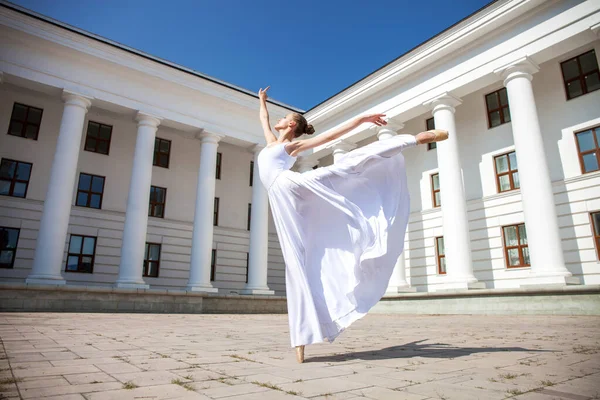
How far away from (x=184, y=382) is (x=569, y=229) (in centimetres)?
1904

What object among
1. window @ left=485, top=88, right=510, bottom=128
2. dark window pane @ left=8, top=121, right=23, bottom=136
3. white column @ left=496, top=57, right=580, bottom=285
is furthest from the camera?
dark window pane @ left=8, top=121, right=23, bottom=136

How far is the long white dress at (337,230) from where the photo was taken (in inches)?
162

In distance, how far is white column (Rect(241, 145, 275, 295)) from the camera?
76.1ft

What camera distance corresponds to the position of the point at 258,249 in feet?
77.3

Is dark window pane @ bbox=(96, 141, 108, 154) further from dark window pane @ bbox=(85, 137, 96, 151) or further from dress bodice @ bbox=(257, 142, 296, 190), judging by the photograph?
dress bodice @ bbox=(257, 142, 296, 190)

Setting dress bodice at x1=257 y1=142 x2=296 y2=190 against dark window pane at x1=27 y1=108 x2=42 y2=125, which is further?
dark window pane at x1=27 y1=108 x2=42 y2=125

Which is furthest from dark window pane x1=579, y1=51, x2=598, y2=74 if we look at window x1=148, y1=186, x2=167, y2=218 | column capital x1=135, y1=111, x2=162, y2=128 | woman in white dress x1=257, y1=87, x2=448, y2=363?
window x1=148, y1=186, x2=167, y2=218

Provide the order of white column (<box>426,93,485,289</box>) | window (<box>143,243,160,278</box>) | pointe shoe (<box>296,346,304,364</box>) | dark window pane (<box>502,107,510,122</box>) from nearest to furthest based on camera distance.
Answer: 1. pointe shoe (<box>296,346,304,364</box>)
2. white column (<box>426,93,485,289</box>)
3. dark window pane (<box>502,107,510,122</box>)
4. window (<box>143,243,160,278</box>)

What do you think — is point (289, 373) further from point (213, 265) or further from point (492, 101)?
point (213, 265)

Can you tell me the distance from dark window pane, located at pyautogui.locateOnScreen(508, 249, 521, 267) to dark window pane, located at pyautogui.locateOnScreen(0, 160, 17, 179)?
26553 mm

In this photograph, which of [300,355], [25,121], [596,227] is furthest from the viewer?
[25,121]

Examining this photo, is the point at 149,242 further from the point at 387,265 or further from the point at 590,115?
the point at 590,115

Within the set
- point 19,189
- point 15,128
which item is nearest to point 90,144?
point 15,128

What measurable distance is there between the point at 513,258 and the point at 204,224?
1613cm
